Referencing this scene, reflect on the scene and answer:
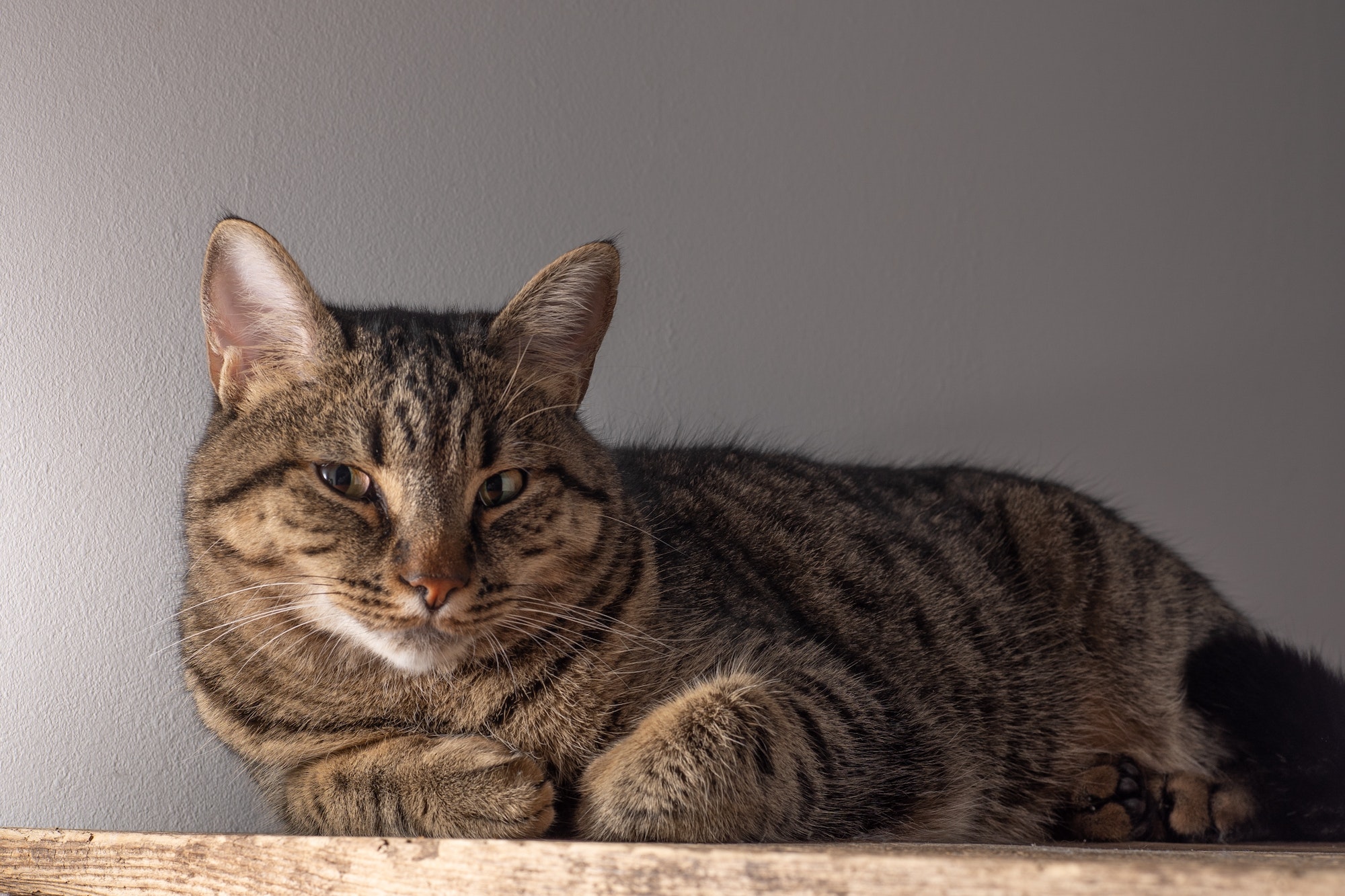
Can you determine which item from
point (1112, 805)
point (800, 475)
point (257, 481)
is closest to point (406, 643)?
point (257, 481)

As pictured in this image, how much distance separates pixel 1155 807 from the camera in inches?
53.2

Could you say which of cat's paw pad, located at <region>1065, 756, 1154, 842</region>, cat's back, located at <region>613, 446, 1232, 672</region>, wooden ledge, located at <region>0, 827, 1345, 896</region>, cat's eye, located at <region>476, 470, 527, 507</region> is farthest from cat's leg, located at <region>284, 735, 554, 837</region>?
cat's paw pad, located at <region>1065, 756, 1154, 842</region>

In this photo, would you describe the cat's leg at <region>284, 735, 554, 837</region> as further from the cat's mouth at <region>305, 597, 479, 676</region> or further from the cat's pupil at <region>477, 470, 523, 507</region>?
the cat's pupil at <region>477, 470, 523, 507</region>

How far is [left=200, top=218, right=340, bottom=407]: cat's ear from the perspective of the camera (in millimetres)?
1082

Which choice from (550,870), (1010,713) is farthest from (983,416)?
(550,870)

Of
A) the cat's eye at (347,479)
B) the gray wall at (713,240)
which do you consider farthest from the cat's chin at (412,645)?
the gray wall at (713,240)

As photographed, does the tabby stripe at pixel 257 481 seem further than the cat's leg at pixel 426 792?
Yes

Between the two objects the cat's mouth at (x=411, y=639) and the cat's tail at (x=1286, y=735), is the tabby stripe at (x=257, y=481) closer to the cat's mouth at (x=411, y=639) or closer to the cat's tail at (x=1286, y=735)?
the cat's mouth at (x=411, y=639)

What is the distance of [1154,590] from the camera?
64.7 inches

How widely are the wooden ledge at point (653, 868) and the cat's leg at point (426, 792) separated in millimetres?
128

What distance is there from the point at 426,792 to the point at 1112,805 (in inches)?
36.3

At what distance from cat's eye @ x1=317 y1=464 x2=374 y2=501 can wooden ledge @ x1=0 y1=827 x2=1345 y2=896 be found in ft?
1.08

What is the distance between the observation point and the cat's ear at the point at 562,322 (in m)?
1.16

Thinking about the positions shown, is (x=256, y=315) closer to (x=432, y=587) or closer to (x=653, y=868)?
(x=432, y=587)
